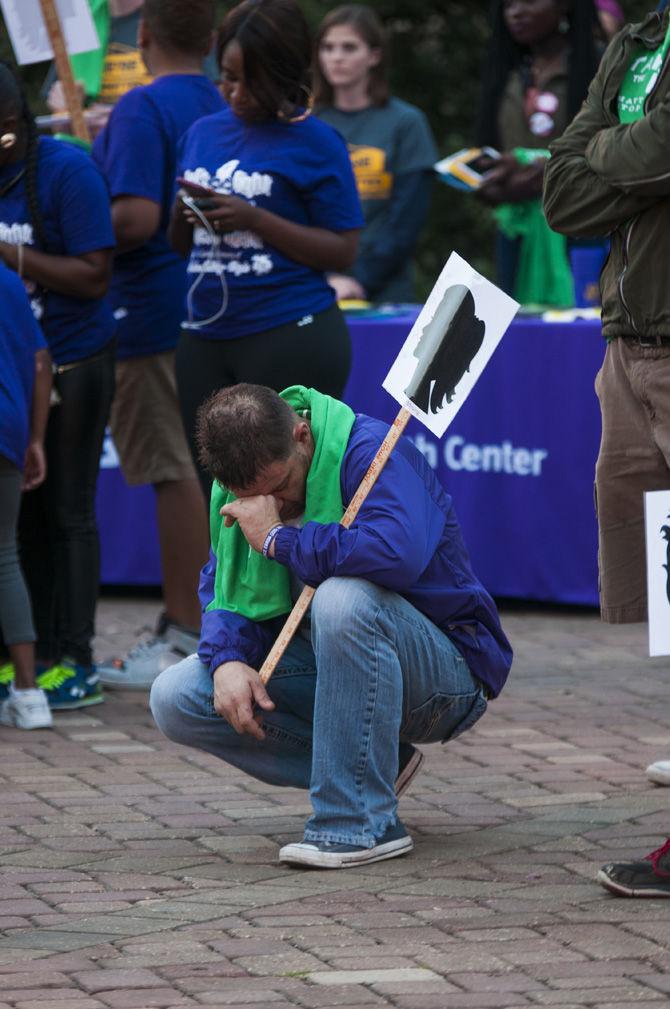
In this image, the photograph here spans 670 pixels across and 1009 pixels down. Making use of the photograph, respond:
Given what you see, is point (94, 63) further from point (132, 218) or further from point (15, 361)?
point (15, 361)

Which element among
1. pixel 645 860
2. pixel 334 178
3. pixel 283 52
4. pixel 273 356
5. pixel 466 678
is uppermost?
pixel 283 52

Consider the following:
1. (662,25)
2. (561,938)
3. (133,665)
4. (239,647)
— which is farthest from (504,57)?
(561,938)

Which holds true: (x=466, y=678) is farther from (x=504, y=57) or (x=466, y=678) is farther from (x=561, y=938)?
(x=504, y=57)

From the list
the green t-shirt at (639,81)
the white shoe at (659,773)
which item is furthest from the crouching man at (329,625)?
the green t-shirt at (639,81)

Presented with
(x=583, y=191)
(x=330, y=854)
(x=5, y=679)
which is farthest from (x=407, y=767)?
(x=5, y=679)

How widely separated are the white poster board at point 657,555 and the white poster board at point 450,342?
1.56ft

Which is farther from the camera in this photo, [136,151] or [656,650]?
[136,151]

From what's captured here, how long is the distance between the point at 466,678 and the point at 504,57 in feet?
16.1

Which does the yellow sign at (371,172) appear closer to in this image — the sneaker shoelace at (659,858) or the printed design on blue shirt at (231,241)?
the printed design on blue shirt at (231,241)

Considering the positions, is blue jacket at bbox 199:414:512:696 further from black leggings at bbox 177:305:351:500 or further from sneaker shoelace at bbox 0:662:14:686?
sneaker shoelace at bbox 0:662:14:686

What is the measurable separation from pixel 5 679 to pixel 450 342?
7.65 feet

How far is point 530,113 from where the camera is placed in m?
8.09

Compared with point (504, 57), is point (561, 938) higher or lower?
lower

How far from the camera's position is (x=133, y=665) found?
6004 mm
